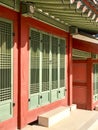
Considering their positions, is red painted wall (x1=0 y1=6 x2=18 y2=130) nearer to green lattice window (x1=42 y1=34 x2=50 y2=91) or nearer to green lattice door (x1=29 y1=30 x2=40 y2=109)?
green lattice door (x1=29 y1=30 x2=40 y2=109)

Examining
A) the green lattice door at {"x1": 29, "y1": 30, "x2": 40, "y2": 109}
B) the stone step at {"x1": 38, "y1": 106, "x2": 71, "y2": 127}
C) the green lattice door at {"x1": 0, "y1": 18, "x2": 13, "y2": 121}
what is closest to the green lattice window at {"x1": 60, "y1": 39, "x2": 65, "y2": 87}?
the stone step at {"x1": 38, "y1": 106, "x2": 71, "y2": 127}

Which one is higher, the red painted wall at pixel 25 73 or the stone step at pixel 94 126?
the red painted wall at pixel 25 73

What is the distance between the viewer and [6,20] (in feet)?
19.4

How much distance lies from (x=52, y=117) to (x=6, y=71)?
7.41 feet

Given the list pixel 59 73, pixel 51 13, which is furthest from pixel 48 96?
pixel 51 13

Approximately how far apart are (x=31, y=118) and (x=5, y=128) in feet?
3.99

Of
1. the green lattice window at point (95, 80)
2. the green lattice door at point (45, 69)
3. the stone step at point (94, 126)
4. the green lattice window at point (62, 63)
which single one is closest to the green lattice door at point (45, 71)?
the green lattice door at point (45, 69)

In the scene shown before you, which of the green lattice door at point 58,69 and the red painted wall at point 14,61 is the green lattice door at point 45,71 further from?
the red painted wall at point 14,61

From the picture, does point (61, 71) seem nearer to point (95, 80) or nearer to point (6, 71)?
point (95, 80)

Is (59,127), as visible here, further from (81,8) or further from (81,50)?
(81,50)

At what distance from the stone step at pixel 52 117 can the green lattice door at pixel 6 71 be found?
4.32 feet

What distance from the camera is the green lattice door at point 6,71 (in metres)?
5.81

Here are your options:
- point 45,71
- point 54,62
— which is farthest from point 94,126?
point 54,62

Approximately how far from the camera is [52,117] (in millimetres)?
7305
